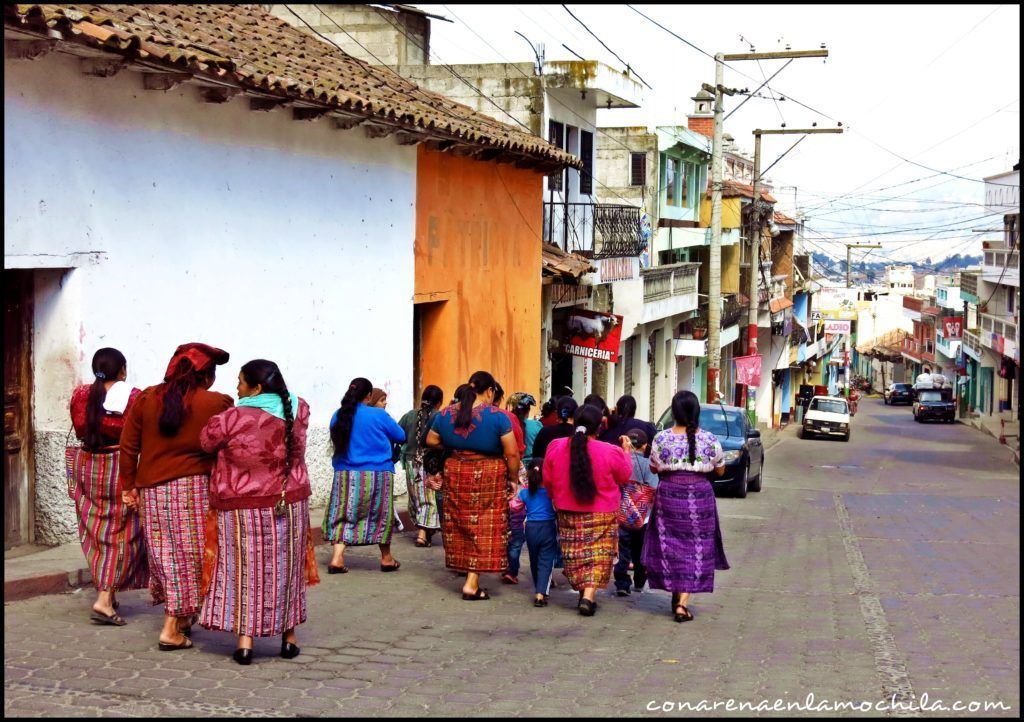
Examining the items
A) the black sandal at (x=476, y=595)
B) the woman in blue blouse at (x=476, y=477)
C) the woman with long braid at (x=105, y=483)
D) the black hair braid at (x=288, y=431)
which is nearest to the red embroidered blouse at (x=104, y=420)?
the woman with long braid at (x=105, y=483)

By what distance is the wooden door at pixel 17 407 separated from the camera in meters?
9.24

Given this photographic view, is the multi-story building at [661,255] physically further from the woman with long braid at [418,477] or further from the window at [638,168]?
the woman with long braid at [418,477]

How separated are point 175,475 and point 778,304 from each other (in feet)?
156

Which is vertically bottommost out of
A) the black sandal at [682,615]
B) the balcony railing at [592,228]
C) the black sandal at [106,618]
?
the black sandal at [682,615]

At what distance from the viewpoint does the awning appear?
166 feet

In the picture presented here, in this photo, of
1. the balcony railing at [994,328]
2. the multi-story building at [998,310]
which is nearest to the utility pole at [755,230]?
the multi-story building at [998,310]

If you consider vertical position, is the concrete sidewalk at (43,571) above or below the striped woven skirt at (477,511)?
below

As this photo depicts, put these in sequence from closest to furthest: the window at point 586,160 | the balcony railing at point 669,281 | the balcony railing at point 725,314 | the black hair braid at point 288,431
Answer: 1. the black hair braid at point 288,431
2. the window at point 586,160
3. the balcony railing at point 669,281
4. the balcony railing at point 725,314

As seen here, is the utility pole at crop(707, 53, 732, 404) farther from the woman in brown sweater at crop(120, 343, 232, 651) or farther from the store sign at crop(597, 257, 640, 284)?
the woman in brown sweater at crop(120, 343, 232, 651)

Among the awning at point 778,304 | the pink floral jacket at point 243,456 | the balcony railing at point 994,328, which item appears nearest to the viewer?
the pink floral jacket at point 243,456

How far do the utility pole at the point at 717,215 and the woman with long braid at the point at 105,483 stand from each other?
22.2 metres

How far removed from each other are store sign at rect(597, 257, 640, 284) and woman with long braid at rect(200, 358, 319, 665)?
17.3 meters

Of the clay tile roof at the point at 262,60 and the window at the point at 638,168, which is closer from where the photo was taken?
the clay tile roof at the point at 262,60

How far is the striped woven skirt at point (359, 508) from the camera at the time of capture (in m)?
9.89
